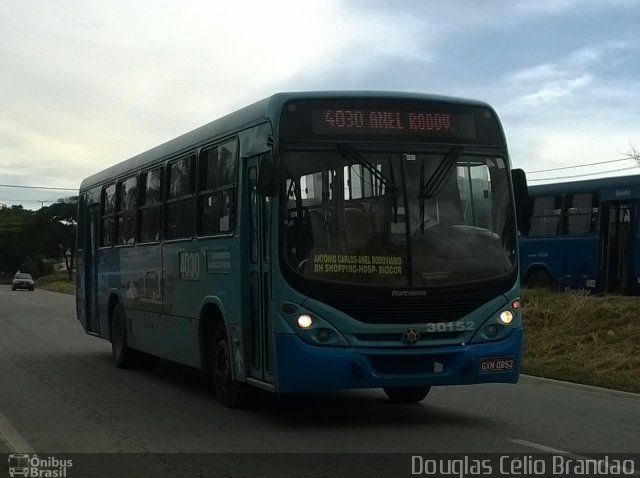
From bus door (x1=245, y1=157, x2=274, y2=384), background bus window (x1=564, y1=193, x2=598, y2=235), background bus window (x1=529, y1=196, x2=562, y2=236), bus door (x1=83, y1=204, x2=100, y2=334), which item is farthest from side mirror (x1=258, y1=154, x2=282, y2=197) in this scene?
background bus window (x1=529, y1=196, x2=562, y2=236)

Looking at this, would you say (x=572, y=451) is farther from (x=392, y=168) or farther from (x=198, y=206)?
(x=198, y=206)

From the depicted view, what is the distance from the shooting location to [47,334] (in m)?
21.8

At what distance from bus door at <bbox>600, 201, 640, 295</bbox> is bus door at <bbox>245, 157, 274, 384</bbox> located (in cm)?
1444

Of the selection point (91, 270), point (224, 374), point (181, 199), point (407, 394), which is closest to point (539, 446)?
point (407, 394)

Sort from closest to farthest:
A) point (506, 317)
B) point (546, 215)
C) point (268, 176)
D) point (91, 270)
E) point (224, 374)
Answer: point (268, 176)
point (506, 317)
point (224, 374)
point (91, 270)
point (546, 215)

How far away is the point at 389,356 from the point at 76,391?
504 centimetres

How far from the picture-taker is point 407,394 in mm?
10617

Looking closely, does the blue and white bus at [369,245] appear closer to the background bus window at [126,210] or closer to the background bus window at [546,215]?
the background bus window at [126,210]

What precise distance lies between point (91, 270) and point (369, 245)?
9.13 meters

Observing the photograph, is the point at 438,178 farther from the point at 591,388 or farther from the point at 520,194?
the point at 591,388

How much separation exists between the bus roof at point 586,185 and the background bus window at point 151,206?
1295 cm

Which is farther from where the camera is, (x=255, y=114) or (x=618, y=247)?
(x=618, y=247)

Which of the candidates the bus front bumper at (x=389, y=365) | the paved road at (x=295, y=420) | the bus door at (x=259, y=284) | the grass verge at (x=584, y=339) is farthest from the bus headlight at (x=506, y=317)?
the grass verge at (x=584, y=339)

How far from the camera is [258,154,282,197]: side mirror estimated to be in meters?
8.44
